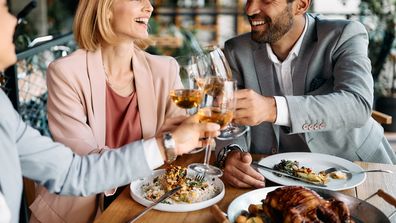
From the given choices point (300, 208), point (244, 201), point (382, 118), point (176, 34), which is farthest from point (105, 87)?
point (176, 34)

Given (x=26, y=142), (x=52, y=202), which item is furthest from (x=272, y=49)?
(x=26, y=142)

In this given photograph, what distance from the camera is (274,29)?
2297mm

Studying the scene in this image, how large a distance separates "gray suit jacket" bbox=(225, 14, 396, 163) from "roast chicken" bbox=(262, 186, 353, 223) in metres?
0.63

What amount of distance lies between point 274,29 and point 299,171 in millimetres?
804

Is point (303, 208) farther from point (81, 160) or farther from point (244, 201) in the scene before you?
point (81, 160)

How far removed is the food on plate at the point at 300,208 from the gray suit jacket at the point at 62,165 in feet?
1.15

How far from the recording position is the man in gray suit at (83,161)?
1.40 m

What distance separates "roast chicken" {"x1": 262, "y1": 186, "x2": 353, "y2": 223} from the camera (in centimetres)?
129

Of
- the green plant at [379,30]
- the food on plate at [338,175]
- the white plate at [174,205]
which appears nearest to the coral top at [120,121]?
the white plate at [174,205]

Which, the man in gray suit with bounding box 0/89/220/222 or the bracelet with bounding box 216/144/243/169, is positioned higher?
the man in gray suit with bounding box 0/89/220/222

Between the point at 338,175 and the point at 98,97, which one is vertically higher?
the point at 98,97

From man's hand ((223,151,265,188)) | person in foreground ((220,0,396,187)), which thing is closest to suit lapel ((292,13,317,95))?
person in foreground ((220,0,396,187))

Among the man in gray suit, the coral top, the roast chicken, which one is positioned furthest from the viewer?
the coral top

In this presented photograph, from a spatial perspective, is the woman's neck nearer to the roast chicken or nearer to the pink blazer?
the pink blazer
